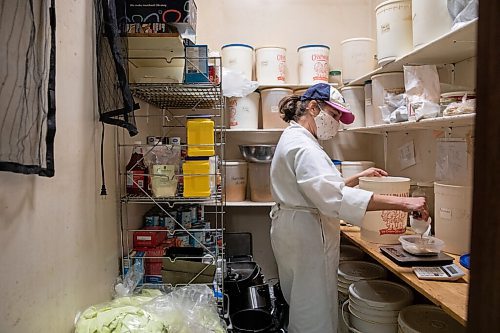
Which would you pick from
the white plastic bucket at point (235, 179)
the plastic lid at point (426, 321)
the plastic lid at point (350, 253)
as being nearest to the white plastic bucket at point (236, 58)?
the white plastic bucket at point (235, 179)

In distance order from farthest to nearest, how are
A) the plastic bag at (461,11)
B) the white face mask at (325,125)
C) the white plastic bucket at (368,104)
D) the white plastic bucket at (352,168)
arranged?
the white plastic bucket at (352,168) → the white plastic bucket at (368,104) → the white face mask at (325,125) → the plastic bag at (461,11)

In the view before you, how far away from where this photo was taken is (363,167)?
262 cm

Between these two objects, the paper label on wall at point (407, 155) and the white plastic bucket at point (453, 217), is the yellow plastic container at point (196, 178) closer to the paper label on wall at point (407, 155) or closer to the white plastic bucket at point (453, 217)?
the white plastic bucket at point (453, 217)

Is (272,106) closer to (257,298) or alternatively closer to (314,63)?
(314,63)

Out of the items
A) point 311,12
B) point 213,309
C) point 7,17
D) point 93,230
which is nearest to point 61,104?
point 7,17

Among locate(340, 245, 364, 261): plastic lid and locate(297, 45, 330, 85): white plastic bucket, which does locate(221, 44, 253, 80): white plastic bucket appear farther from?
locate(340, 245, 364, 261): plastic lid

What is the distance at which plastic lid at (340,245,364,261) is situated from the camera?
98.3 inches

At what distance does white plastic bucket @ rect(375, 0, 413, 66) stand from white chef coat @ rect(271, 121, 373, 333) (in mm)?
630

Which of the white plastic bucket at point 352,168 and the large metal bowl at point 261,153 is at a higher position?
the large metal bowl at point 261,153

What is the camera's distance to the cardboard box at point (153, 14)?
1560 mm

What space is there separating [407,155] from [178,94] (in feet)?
4.96

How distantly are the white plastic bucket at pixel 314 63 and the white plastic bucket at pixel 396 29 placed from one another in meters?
0.67

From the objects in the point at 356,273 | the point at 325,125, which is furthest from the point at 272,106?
the point at 356,273

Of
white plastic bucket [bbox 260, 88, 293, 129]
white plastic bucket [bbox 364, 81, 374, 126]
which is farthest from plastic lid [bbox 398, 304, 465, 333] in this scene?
white plastic bucket [bbox 260, 88, 293, 129]
